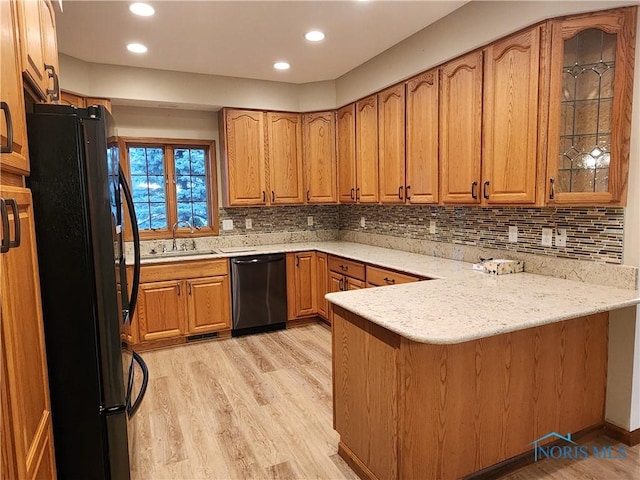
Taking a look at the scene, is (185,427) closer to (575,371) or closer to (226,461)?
(226,461)

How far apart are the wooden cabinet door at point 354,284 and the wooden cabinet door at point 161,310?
1594mm

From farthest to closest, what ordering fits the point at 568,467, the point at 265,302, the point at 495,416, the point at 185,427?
the point at 265,302 < the point at 185,427 < the point at 568,467 < the point at 495,416

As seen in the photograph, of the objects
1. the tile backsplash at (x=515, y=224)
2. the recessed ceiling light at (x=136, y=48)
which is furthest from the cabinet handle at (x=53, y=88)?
the tile backsplash at (x=515, y=224)

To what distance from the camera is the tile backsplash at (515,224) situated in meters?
2.26

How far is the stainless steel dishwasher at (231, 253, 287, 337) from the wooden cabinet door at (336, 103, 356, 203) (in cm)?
98

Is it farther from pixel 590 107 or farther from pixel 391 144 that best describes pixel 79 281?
pixel 391 144

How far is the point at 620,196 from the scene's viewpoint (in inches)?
83.0

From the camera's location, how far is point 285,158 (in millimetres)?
4484

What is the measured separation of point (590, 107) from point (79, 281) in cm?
263

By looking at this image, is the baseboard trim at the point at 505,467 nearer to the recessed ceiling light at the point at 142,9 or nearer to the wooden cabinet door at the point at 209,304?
the wooden cabinet door at the point at 209,304

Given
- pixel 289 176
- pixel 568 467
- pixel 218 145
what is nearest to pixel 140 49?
A: pixel 218 145

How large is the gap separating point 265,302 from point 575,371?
9.33ft

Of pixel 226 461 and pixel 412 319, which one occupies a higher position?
pixel 412 319

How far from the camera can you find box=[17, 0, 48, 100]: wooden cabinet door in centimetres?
122
